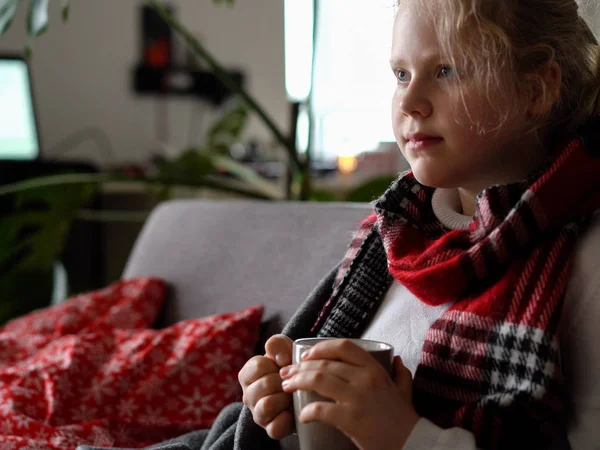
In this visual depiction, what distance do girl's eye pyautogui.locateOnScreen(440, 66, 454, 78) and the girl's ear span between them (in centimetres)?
8

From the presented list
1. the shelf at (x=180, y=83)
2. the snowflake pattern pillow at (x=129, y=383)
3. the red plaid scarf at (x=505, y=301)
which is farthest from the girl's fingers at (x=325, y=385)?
the shelf at (x=180, y=83)

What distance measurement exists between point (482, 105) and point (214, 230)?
83 cm

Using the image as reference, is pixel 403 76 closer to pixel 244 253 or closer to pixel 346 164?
pixel 244 253

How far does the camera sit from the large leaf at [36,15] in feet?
5.16

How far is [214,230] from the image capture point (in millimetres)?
1479

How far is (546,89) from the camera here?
0.74 m

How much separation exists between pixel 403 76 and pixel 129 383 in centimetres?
64

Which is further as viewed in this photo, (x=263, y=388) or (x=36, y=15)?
(x=36, y=15)

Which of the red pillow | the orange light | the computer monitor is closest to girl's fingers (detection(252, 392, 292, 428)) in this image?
the red pillow

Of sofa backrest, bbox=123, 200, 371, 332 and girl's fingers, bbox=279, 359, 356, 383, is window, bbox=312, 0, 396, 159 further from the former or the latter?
girl's fingers, bbox=279, 359, 356, 383

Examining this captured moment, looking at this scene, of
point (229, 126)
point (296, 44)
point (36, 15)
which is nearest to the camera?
point (36, 15)

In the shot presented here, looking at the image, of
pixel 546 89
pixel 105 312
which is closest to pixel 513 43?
pixel 546 89

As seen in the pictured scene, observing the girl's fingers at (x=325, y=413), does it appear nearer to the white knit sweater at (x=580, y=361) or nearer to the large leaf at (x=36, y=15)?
the white knit sweater at (x=580, y=361)

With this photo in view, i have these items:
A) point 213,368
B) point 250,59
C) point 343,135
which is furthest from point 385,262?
point 343,135
